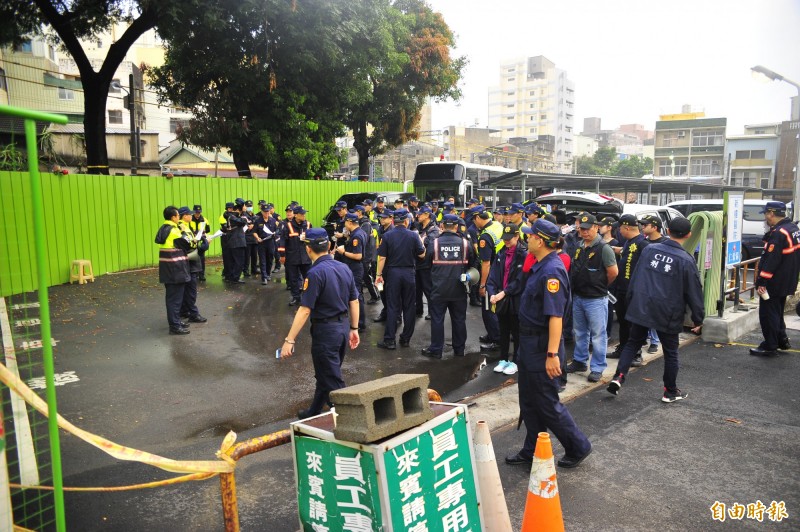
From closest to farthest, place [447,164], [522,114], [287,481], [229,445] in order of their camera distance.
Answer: [229,445]
[287,481]
[447,164]
[522,114]

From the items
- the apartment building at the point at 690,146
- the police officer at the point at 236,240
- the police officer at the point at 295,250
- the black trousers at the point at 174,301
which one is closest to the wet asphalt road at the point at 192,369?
the black trousers at the point at 174,301

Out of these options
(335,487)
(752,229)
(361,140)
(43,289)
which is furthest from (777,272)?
(361,140)

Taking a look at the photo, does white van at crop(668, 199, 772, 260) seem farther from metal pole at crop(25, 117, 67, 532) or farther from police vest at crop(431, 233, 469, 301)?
metal pole at crop(25, 117, 67, 532)

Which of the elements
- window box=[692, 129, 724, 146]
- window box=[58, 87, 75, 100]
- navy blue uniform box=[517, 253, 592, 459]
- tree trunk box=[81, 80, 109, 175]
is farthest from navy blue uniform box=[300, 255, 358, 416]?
window box=[692, 129, 724, 146]

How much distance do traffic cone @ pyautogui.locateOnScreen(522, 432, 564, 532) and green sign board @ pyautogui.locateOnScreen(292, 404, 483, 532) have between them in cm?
34

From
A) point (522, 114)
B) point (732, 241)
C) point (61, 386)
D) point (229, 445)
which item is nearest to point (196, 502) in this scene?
point (229, 445)

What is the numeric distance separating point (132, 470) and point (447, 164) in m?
19.9

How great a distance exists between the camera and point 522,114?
330ft

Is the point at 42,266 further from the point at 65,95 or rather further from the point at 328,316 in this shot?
the point at 65,95

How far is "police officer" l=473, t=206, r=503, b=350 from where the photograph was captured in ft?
25.7

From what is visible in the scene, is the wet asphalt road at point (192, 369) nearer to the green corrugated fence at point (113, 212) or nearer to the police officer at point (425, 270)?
the police officer at point (425, 270)

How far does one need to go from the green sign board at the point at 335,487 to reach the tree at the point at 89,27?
47.2 ft

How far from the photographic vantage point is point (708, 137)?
65.9m

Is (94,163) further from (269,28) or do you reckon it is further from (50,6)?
(269,28)
